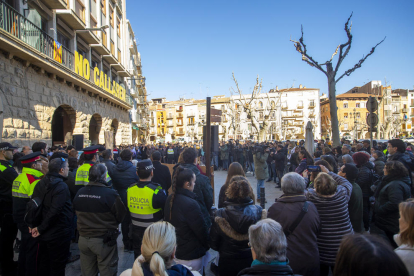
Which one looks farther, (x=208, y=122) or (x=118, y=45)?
(x=118, y=45)

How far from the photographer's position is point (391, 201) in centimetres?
355

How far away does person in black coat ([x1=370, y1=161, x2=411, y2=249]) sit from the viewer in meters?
3.54

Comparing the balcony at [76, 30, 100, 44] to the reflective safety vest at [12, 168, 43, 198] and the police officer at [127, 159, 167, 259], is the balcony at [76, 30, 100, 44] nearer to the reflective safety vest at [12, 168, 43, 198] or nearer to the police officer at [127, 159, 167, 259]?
the reflective safety vest at [12, 168, 43, 198]

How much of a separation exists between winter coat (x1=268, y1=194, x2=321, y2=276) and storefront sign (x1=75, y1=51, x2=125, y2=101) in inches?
535

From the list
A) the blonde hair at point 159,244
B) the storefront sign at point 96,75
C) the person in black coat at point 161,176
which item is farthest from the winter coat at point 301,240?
the storefront sign at point 96,75

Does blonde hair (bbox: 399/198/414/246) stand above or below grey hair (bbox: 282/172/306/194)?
below

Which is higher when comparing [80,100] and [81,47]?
[81,47]

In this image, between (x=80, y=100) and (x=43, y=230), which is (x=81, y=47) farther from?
(x=43, y=230)

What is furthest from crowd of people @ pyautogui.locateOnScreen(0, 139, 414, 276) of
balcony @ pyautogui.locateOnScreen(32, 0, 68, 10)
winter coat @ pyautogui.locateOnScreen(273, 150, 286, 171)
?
balcony @ pyautogui.locateOnScreen(32, 0, 68, 10)

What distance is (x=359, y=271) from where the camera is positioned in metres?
1.29

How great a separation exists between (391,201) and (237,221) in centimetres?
237

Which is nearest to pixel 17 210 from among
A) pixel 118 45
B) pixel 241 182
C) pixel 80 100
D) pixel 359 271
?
pixel 241 182

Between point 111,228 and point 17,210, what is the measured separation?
1.65 meters

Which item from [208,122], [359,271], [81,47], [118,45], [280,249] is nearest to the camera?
[359,271]
